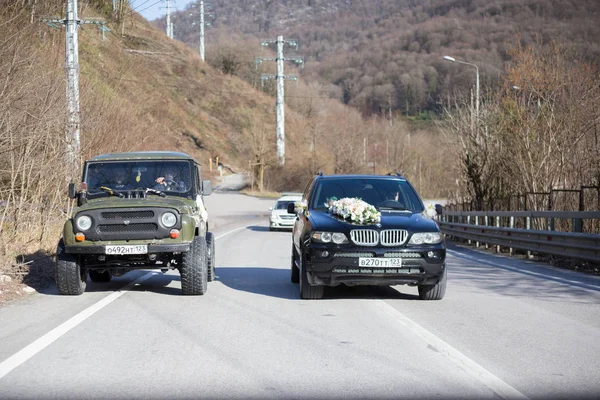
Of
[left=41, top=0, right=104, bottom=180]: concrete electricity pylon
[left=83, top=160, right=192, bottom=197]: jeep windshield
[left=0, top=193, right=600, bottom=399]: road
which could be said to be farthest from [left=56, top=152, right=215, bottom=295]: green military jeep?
[left=41, top=0, right=104, bottom=180]: concrete electricity pylon

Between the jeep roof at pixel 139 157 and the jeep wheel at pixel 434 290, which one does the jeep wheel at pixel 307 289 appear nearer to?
the jeep wheel at pixel 434 290

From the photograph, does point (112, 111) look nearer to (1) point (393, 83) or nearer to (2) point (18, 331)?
(2) point (18, 331)

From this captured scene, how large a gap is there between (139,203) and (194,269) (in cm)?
119

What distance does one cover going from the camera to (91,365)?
265 inches

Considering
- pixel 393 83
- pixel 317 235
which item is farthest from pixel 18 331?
pixel 393 83

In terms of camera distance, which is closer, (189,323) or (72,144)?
(189,323)

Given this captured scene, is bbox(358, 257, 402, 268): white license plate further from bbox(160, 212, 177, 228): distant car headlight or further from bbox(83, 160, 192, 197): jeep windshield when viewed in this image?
bbox(83, 160, 192, 197): jeep windshield

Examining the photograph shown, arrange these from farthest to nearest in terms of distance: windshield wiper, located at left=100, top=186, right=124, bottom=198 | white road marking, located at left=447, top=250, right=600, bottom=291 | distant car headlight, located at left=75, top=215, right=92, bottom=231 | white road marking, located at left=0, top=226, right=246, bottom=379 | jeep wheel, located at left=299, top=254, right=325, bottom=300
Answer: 1. white road marking, located at left=447, top=250, right=600, bottom=291
2. windshield wiper, located at left=100, top=186, right=124, bottom=198
3. distant car headlight, located at left=75, top=215, right=92, bottom=231
4. jeep wheel, located at left=299, top=254, right=325, bottom=300
5. white road marking, located at left=0, top=226, right=246, bottom=379

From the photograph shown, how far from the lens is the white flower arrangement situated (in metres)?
10.5

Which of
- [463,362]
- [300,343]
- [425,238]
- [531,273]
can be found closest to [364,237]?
[425,238]

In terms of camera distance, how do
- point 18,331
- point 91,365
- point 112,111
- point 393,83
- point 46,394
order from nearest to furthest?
point 46,394, point 91,365, point 18,331, point 112,111, point 393,83

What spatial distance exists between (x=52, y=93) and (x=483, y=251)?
38.4 feet

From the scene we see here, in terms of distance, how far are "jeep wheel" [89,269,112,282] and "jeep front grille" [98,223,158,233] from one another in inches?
104

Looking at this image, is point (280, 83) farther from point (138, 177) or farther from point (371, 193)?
point (371, 193)
